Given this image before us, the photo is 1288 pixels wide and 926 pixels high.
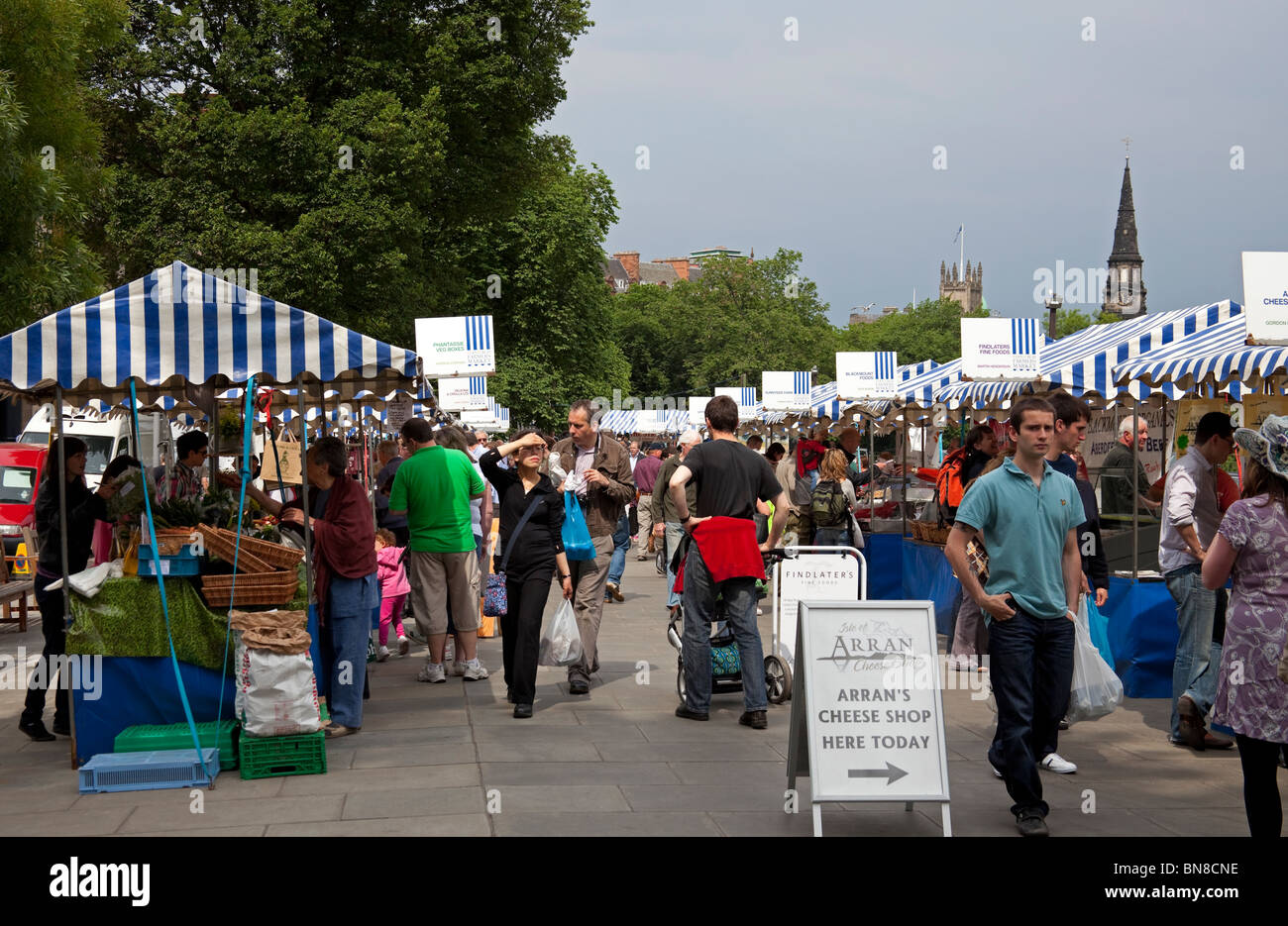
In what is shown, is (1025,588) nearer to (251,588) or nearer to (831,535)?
(251,588)

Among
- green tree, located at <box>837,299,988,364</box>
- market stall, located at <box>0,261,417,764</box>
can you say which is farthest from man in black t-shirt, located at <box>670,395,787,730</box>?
green tree, located at <box>837,299,988,364</box>

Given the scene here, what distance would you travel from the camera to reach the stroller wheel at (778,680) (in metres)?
9.64

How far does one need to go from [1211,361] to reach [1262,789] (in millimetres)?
5740

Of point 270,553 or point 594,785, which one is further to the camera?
point 270,553

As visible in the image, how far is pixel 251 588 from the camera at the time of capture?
25.4ft

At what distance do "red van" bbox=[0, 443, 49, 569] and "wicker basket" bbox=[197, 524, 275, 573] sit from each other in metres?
12.0

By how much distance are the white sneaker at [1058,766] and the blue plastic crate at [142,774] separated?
4.58m

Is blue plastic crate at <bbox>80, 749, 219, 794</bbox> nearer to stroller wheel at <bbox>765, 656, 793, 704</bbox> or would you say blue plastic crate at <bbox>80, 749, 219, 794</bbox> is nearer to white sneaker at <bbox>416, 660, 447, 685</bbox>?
white sneaker at <bbox>416, 660, 447, 685</bbox>

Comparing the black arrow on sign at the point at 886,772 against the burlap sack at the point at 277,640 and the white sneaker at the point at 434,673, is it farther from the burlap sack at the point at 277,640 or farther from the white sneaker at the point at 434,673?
the white sneaker at the point at 434,673

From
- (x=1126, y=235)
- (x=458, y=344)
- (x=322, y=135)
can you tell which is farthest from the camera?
(x=1126, y=235)

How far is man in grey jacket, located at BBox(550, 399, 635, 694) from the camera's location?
10.1 meters

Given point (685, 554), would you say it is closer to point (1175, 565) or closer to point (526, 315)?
point (1175, 565)

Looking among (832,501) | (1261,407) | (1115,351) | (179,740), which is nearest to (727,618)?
(179,740)

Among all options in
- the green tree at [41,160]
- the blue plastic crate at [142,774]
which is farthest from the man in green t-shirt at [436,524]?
the green tree at [41,160]
